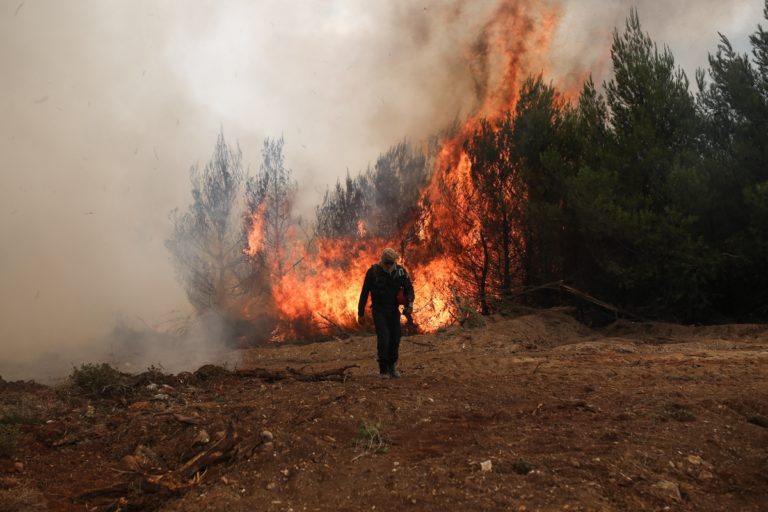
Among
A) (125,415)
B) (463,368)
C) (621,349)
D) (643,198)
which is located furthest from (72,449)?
(643,198)

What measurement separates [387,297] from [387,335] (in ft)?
1.73

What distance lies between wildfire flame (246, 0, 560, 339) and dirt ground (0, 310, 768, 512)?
8.30 meters

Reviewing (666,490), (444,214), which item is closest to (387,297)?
(666,490)

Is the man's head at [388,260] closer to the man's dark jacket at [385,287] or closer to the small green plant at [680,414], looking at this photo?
the man's dark jacket at [385,287]

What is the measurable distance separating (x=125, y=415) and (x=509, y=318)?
10274 millimetres

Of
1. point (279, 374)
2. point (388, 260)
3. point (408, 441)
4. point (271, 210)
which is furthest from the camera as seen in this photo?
point (271, 210)

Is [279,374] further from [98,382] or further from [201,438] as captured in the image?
[201,438]

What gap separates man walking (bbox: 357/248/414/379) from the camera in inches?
307

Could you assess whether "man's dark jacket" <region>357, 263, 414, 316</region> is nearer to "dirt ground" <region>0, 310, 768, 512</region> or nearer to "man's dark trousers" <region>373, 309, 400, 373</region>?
"man's dark trousers" <region>373, 309, 400, 373</region>

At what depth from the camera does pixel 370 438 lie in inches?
212

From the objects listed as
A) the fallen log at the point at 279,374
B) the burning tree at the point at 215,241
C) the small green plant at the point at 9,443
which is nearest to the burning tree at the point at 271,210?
the burning tree at the point at 215,241

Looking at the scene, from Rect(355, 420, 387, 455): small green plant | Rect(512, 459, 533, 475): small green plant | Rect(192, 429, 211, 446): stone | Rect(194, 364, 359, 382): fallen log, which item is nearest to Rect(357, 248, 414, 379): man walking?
Rect(194, 364, 359, 382): fallen log

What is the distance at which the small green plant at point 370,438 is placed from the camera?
5.19m

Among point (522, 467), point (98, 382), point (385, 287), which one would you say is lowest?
point (522, 467)
